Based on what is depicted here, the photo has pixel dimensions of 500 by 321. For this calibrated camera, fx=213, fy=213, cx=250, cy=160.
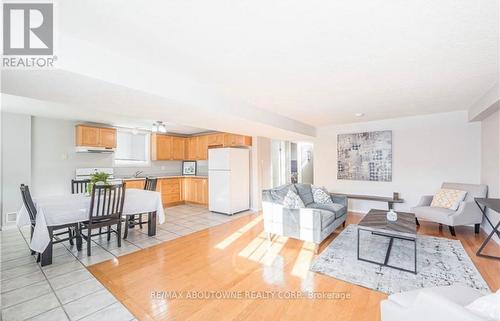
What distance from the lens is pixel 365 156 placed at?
514 centimetres

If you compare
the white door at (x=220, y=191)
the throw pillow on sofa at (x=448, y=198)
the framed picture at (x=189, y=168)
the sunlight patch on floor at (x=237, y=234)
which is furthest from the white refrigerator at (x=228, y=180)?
the throw pillow on sofa at (x=448, y=198)

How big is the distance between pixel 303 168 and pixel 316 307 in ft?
21.0

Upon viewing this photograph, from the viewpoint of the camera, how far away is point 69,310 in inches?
74.9

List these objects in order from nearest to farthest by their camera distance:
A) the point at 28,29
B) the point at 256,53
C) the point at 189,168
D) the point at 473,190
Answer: the point at 28,29
the point at 256,53
the point at 473,190
the point at 189,168

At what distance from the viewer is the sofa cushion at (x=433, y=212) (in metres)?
3.63

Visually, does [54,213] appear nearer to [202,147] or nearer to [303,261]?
[303,261]

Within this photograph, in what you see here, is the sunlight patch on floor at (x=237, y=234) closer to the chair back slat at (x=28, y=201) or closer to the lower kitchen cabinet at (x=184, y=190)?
the lower kitchen cabinet at (x=184, y=190)

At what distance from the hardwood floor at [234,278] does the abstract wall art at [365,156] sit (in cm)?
173

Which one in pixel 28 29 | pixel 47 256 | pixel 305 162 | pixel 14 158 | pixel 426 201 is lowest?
pixel 47 256

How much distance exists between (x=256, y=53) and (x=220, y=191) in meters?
3.89

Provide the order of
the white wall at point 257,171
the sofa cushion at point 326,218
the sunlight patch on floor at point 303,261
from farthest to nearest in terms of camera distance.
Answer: the white wall at point 257,171
the sofa cushion at point 326,218
the sunlight patch on floor at point 303,261

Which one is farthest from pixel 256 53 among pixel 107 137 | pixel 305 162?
pixel 305 162

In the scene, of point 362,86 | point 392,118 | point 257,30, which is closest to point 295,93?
point 362,86

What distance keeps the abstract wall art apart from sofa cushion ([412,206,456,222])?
1082mm
